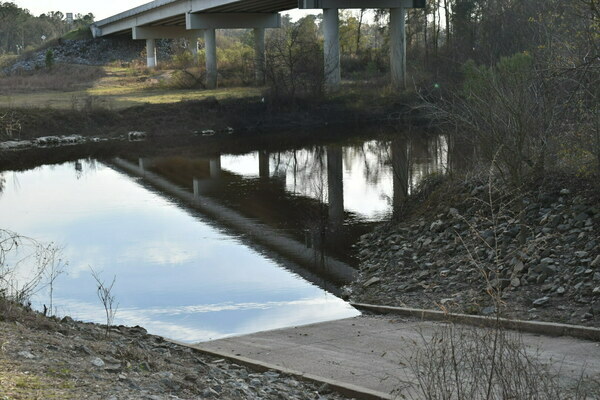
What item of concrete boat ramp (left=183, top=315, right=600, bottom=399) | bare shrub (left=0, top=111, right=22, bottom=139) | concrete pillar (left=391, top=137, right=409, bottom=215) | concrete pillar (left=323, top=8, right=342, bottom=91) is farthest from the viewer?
concrete pillar (left=323, top=8, right=342, bottom=91)

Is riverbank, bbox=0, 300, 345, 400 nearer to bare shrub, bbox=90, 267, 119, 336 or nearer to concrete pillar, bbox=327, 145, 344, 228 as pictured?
bare shrub, bbox=90, 267, 119, 336

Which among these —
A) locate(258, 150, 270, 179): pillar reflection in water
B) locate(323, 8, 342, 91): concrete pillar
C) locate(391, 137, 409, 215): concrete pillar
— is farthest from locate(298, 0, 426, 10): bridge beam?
locate(258, 150, 270, 179): pillar reflection in water

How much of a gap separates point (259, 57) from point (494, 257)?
1825 inches

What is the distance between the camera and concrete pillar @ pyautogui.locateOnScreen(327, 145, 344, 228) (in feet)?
79.9

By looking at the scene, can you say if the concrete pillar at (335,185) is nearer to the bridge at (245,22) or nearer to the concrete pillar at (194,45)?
the bridge at (245,22)

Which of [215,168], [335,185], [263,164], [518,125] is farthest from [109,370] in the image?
[263,164]

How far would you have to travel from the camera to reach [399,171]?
1101 inches

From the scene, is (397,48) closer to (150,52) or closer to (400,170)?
(400,170)

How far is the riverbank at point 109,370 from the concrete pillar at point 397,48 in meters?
47.6

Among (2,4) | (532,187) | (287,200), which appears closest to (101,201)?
(287,200)

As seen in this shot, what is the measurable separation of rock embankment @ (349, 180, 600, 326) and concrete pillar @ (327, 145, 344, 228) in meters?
3.39

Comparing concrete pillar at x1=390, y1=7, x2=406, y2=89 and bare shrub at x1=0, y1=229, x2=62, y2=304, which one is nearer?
bare shrub at x1=0, y1=229, x2=62, y2=304

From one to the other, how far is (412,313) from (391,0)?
150 feet

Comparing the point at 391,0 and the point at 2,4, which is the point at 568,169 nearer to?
the point at 391,0
